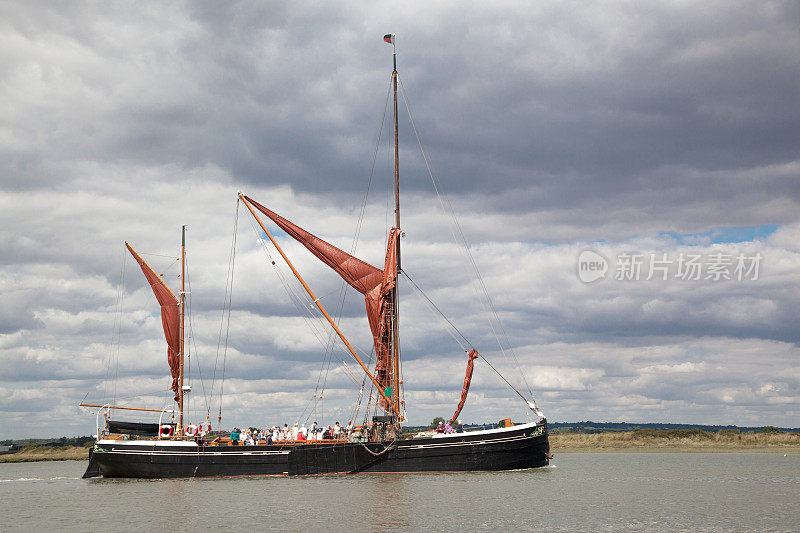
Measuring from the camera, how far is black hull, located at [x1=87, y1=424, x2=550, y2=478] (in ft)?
186

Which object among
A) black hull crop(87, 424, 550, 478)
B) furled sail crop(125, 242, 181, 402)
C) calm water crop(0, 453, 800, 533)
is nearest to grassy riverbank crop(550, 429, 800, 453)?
calm water crop(0, 453, 800, 533)

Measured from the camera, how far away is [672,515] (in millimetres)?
37875

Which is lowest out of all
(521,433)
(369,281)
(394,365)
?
(521,433)

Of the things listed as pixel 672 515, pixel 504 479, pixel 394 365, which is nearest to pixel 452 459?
pixel 504 479

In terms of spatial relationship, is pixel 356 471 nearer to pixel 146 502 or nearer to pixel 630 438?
pixel 146 502

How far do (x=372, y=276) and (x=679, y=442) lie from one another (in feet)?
251

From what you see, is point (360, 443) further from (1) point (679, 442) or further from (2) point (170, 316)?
(1) point (679, 442)

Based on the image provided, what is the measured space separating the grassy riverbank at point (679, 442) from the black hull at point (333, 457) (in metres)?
60.3

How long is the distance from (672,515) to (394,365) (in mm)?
27297

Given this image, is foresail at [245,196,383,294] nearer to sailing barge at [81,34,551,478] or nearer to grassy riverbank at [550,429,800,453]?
sailing barge at [81,34,551,478]

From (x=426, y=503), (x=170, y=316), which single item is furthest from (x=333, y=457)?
(x=170, y=316)

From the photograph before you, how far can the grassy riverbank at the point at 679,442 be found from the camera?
110 metres

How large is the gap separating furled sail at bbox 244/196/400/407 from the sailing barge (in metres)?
0.08

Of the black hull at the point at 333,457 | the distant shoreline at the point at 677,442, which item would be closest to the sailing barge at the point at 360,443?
the black hull at the point at 333,457
